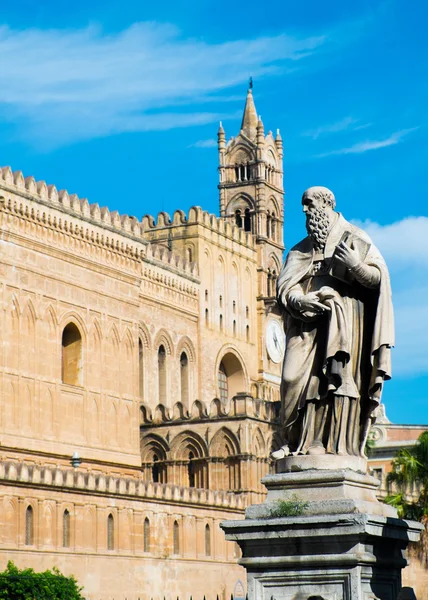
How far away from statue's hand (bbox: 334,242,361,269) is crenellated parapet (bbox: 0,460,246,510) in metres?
32.5

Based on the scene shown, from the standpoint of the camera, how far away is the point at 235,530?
6.62 metres

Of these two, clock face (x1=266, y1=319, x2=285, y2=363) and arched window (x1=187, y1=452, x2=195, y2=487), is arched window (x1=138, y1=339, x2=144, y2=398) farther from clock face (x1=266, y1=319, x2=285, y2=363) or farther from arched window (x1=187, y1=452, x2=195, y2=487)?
clock face (x1=266, y1=319, x2=285, y2=363)

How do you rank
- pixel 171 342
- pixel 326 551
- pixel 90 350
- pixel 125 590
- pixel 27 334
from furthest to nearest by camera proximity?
pixel 171 342, pixel 90 350, pixel 27 334, pixel 125 590, pixel 326 551

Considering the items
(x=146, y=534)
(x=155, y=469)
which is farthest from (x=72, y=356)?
(x=146, y=534)

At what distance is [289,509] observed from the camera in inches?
259

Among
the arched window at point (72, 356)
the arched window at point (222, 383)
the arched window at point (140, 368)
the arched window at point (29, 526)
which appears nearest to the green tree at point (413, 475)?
the arched window at point (29, 526)

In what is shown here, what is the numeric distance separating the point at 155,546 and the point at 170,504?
6.06ft

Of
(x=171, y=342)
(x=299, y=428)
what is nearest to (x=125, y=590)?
(x=171, y=342)

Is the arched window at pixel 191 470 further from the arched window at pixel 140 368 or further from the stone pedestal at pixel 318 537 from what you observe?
the stone pedestal at pixel 318 537

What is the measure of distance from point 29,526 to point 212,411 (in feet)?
58.8

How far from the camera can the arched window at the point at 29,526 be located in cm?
3909

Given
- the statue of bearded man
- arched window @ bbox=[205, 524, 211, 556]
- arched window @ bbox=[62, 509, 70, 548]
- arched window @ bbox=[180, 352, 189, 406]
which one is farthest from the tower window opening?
the statue of bearded man

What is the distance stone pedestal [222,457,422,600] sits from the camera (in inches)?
252

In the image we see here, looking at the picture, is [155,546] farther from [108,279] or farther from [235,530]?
[235,530]
